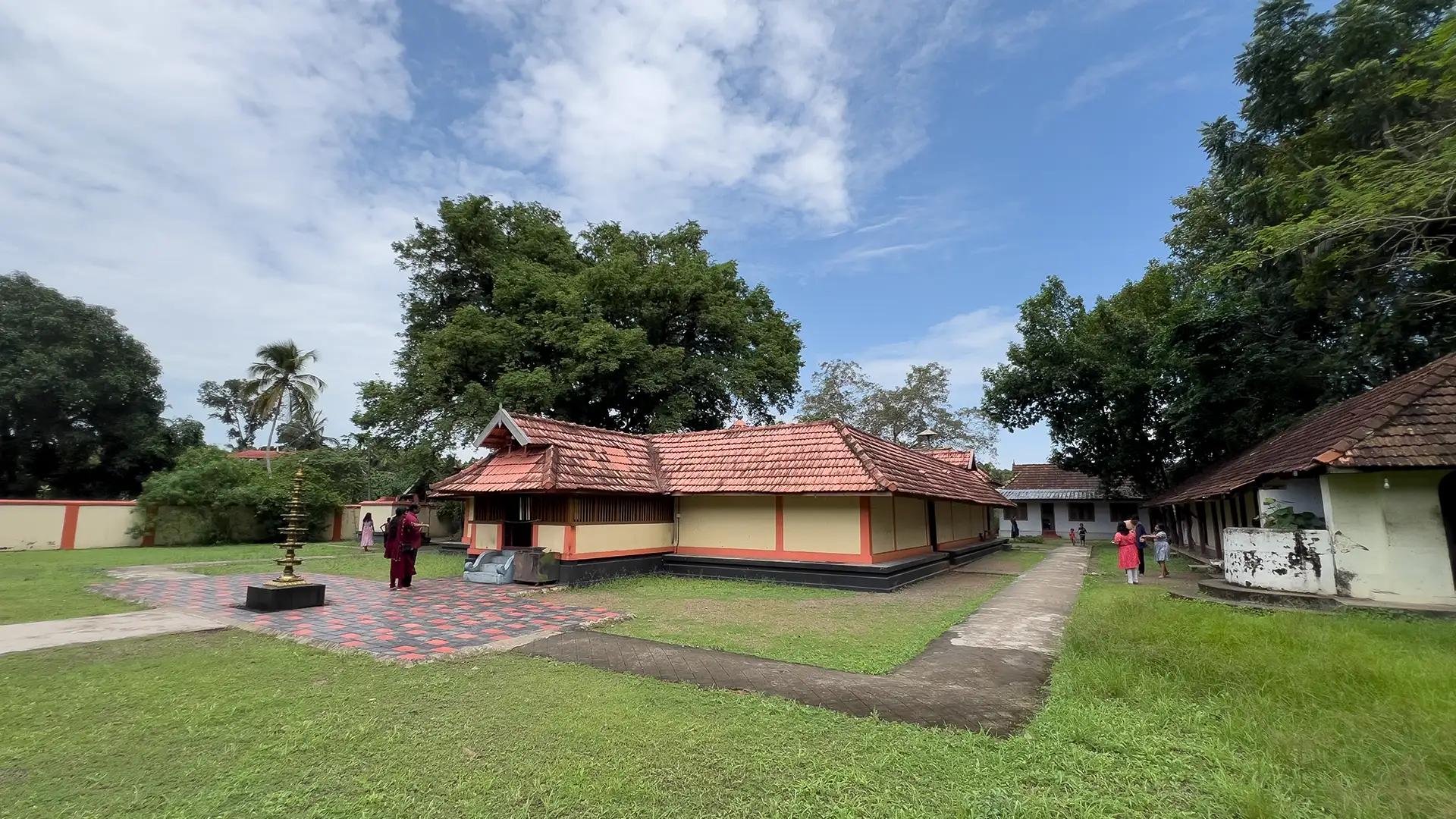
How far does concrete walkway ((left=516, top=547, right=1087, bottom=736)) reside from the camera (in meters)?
4.93

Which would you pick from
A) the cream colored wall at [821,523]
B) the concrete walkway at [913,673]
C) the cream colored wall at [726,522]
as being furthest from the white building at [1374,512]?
the cream colored wall at [726,522]

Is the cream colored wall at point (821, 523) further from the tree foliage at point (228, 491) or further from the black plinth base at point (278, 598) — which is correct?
the tree foliage at point (228, 491)

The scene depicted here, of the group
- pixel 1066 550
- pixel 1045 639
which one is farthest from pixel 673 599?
pixel 1066 550

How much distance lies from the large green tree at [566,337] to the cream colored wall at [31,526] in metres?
9.00

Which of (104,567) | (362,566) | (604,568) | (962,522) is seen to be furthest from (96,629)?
(962,522)

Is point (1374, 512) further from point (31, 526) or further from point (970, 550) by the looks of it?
point (31, 526)

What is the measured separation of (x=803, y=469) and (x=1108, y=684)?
27.0 feet

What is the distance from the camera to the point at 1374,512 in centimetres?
902

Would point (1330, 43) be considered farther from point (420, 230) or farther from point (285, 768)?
point (420, 230)

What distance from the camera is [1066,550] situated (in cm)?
2431

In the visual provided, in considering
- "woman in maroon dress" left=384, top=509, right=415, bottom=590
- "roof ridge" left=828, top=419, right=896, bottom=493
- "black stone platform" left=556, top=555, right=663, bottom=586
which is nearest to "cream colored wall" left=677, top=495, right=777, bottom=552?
"black stone platform" left=556, top=555, right=663, bottom=586

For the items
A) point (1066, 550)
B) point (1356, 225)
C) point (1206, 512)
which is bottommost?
point (1066, 550)

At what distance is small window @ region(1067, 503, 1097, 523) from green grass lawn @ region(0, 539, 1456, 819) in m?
30.7

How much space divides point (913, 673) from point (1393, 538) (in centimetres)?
833
